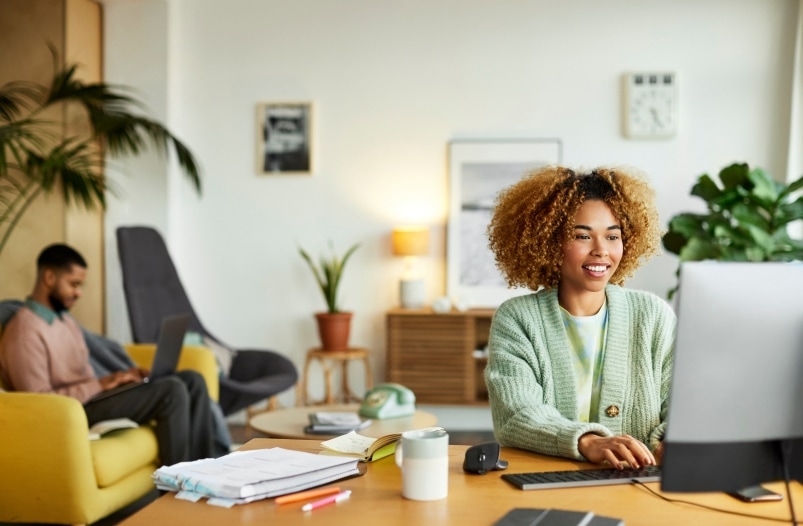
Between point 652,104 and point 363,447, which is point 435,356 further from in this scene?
point 363,447

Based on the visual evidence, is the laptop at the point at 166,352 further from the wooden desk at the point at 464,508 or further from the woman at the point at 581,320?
the wooden desk at the point at 464,508

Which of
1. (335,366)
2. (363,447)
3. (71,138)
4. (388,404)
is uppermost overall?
(71,138)

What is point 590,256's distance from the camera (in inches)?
86.3

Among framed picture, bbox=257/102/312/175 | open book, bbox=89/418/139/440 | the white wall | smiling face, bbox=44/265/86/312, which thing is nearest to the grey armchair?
the white wall

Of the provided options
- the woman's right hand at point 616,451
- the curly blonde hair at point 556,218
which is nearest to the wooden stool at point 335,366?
the curly blonde hair at point 556,218

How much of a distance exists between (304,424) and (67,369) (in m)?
1.06

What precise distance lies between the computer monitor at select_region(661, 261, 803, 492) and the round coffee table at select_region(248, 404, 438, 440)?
2425mm

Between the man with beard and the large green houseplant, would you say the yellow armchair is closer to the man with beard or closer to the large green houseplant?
the man with beard

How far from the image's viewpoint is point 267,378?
17.5 feet

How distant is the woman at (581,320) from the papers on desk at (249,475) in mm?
466

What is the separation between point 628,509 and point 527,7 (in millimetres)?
5134

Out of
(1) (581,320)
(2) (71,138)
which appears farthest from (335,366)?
(1) (581,320)

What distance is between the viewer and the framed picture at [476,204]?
6238 mm

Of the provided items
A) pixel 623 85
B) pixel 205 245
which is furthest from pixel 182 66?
pixel 623 85
